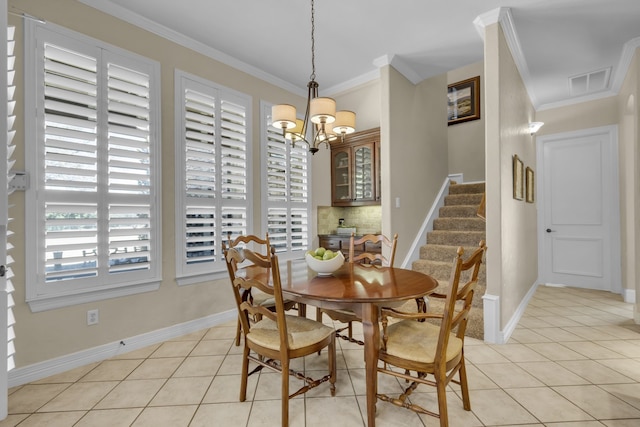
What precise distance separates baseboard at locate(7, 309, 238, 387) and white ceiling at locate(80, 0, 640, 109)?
9.27ft

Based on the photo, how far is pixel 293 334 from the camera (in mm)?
1785

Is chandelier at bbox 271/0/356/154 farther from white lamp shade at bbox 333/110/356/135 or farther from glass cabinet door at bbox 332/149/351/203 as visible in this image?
glass cabinet door at bbox 332/149/351/203

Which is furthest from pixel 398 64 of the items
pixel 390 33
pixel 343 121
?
pixel 343 121

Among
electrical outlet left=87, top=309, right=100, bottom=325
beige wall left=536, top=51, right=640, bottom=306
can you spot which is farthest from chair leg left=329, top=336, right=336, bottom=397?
beige wall left=536, top=51, right=640, bottom=306

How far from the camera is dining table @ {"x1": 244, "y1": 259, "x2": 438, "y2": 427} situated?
154cm

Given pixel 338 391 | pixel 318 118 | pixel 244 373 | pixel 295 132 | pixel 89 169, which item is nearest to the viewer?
pixel 244 373

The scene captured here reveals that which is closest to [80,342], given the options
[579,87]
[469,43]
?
[469,43]

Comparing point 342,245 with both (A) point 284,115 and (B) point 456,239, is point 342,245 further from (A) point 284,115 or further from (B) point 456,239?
(A) point 284,115

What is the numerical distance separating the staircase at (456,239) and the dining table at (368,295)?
137 cm

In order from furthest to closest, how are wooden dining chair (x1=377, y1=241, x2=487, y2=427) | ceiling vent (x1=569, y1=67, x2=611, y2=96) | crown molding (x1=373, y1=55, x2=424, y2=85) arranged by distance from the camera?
ceiling vent (x1=569, y1=67, x2=611, y2=96) < crown molding (x1=373, y1=55, x2=424, y2=85) < wooden dining chair (x1=377, y1=241, x2=487, y2=427)

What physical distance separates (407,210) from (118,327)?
10.5 ft

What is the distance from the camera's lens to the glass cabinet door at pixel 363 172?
407 cm

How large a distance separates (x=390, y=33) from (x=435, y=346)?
9.48 feet

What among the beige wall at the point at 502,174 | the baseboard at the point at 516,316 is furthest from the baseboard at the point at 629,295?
the beige wall at the point at 502,174
